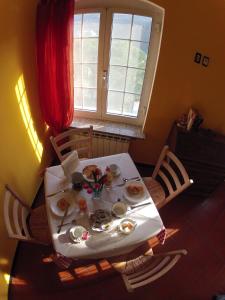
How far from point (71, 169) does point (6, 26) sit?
123cm

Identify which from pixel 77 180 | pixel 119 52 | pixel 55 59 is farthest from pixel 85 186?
pixel 119 52

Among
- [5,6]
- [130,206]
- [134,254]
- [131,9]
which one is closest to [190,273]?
[134,254]

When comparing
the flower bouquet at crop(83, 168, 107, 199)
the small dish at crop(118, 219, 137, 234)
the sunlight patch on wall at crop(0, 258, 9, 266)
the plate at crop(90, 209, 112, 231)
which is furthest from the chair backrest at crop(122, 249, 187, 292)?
the sunlight patch on wall at crop(0, 258, 9, 266)

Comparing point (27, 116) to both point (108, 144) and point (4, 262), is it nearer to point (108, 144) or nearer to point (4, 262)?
point (108, 144)

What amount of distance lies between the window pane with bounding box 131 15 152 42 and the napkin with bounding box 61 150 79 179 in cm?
138

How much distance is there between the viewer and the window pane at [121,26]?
2672 mm

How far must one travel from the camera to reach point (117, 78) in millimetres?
3092

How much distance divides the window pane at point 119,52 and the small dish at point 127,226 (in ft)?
5.64

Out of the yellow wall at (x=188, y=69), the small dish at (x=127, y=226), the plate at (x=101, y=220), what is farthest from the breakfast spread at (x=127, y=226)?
the yellow wall at (x=188, y=69)

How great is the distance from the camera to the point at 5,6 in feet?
6.41

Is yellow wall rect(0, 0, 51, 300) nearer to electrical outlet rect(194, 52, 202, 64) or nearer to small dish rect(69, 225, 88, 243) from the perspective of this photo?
small dish rect(69, 225, 88, 243)

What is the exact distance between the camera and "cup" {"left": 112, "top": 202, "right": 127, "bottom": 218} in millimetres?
2164

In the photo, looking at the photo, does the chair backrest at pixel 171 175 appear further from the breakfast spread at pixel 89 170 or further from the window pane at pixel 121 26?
the window pane at pixel 121 26

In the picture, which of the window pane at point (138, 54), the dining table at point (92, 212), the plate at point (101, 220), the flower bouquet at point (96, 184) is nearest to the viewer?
the dining table at point (92, 212)
